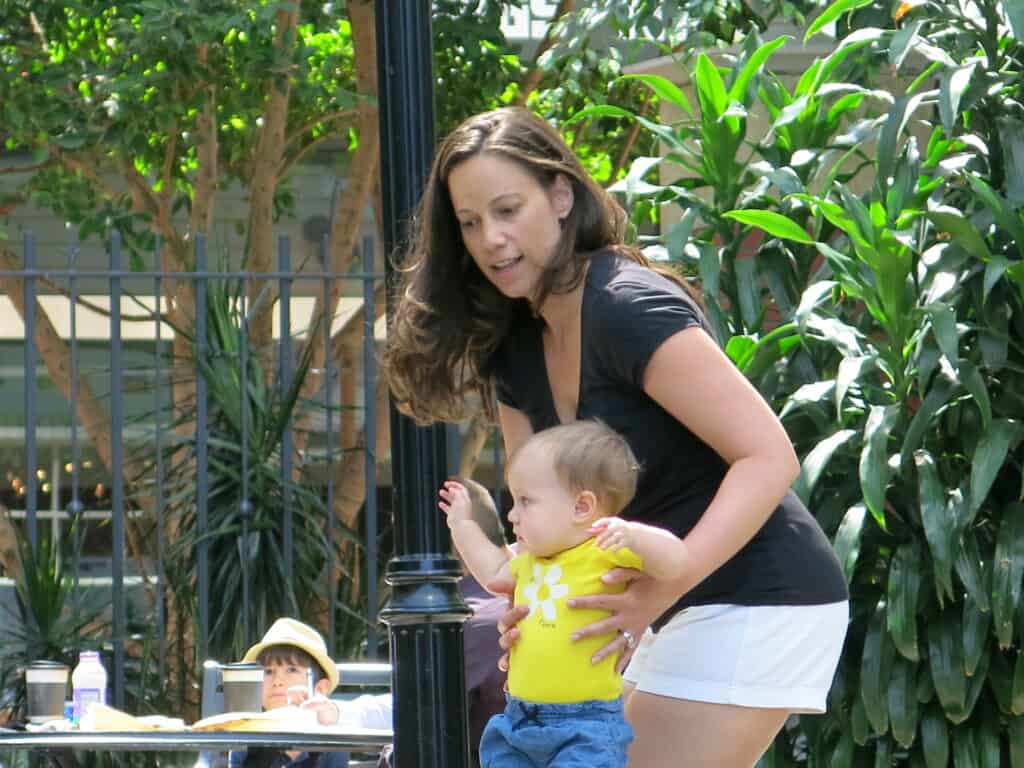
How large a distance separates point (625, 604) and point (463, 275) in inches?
24.4

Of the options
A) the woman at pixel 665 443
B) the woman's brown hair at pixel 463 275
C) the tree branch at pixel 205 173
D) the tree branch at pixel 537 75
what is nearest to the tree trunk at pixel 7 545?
A: the tree branch at pixel 205 173

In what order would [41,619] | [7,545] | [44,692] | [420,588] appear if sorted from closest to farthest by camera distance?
[420,588] → [44,692] → [41,619] → [7,545]

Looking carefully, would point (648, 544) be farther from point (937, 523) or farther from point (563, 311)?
point (937, 523)

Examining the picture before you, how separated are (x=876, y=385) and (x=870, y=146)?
2.06m

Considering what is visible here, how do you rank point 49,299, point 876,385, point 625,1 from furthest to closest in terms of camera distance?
point 49,299, point 625,1, point 876,385

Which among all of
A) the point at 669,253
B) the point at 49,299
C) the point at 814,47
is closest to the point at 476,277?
the point at 669,253

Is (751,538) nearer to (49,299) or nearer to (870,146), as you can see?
(870,146)

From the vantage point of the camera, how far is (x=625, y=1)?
674cm

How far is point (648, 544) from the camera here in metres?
2.30

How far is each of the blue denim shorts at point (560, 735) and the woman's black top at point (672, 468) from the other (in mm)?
241

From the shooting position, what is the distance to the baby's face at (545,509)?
2455 millimetres

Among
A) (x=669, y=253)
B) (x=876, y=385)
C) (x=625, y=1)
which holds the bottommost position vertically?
(x=876, y=385)

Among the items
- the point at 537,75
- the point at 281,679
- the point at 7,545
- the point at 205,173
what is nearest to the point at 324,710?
the point at 281,679

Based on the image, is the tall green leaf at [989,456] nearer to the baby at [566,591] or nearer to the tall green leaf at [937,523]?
the tall green leaf at [937,523]
